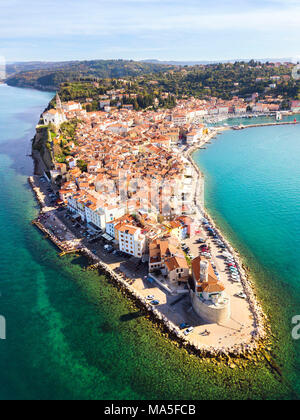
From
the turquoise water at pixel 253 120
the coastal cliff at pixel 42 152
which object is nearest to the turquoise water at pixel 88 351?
the coastal cliff at pixel 42 152

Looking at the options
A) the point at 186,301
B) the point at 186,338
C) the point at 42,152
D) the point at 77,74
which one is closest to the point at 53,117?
the point at 42,152

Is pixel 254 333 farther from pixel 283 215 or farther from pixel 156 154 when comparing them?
pixel 156 154

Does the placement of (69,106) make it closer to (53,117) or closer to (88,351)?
(53,117)

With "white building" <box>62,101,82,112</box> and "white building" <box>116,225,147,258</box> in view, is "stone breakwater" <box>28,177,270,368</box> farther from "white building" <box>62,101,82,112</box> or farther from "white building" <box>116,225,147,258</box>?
"white building" <box>62,101,82,112</box>

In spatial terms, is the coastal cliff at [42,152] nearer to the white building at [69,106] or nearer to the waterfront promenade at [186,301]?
the white building at [69,106]

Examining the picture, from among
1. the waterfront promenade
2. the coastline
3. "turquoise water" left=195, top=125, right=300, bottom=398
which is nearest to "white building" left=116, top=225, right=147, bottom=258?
the waterfront promenade

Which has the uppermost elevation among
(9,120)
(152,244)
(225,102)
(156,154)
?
(225,102)

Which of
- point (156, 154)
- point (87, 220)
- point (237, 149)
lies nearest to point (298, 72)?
point (237, 149)

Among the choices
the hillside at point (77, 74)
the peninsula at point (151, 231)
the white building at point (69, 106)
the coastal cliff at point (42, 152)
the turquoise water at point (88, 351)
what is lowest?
the turquoise water at point (88, 351)
